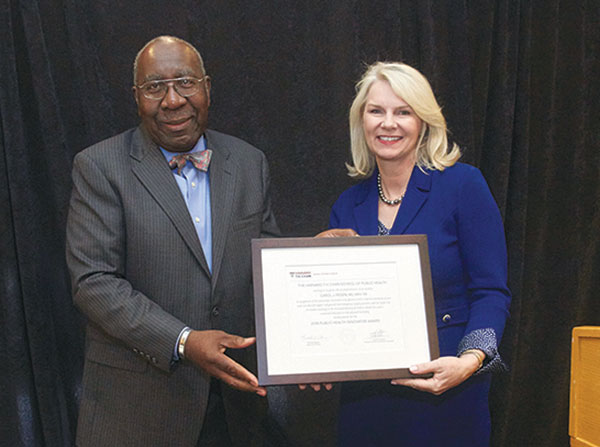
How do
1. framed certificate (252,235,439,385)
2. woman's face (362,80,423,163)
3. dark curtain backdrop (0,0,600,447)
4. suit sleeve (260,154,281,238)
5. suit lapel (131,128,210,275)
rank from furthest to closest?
1. dark curtain backdrop (0,0,600,447)
2. suit sleeve (260,154,281,238)
3. woman's face (362,80,423,163)
4. suit lapel (131,128,210,275)
5. framed certificate (252,235,439,385)

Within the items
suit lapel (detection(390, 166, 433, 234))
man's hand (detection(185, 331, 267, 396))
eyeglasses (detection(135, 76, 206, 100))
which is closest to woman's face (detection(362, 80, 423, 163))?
suit lapel (detection(390, 166, 433, 234))

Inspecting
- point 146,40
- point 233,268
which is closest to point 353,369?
point 233,268

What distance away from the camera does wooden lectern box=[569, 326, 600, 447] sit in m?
1.49

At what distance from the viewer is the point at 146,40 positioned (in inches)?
112

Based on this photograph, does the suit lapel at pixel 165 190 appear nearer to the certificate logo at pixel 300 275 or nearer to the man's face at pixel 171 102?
the man's face at pixel 171 102

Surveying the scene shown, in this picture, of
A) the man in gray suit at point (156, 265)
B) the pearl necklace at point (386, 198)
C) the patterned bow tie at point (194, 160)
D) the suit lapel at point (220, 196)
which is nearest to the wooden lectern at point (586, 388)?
the pearl necklace at point (386, 198)

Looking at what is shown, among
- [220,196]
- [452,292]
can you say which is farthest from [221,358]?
[452,292]

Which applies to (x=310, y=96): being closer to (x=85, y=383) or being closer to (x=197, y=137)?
(x=197, y=137)

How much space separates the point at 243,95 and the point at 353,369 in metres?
1.63

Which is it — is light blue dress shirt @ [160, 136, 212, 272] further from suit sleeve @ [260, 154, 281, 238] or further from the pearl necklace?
the pearl necklace

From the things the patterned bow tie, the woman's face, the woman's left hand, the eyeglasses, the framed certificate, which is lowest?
the woman's left hand

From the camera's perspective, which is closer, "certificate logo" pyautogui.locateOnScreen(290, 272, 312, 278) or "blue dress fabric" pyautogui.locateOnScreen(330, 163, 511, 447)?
"certificate logo" pyautogui.locateOnScreen(290, 272, 312, 278)

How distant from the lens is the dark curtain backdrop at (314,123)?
2701 mm

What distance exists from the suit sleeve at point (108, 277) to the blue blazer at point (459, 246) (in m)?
0.85
